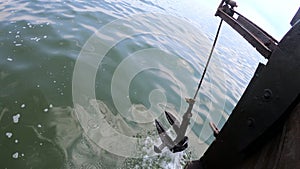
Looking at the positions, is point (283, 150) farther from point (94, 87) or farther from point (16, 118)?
point (94, 87)

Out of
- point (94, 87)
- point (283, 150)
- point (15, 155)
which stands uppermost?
point (283, 150)

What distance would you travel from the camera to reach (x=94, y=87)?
560cm

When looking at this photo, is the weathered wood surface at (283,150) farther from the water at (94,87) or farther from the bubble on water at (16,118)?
→ the bubble on water at (16,118)

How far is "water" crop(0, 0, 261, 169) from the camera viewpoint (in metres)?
4.12

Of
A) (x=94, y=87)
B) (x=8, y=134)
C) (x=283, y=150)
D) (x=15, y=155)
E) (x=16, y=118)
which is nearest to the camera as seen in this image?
(x=283, y=150)

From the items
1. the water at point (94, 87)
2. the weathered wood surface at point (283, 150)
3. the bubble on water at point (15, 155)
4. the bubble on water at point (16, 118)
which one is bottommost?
the bubble on water at point (15, 155)

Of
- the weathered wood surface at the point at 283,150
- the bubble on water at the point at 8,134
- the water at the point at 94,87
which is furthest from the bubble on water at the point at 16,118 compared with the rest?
the weathered wood surface at the point at 283,150

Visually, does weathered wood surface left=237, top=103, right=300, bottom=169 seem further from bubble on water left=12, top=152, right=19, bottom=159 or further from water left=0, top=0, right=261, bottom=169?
bubble on water left=12, top=152, right=19, bottom=159

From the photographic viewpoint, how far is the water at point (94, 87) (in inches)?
162

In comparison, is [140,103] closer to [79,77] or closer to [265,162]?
[79,77]

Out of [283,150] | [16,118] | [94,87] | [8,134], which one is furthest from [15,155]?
[283,150]

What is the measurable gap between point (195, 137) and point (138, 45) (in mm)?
4244

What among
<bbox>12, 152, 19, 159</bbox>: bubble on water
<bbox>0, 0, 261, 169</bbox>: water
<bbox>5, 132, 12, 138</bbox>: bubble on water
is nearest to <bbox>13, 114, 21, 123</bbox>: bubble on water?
<bbox>0, 0, 261, 169</bbox>: water

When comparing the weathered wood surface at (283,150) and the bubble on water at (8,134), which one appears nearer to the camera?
the weathered wood surface at (283,150)
